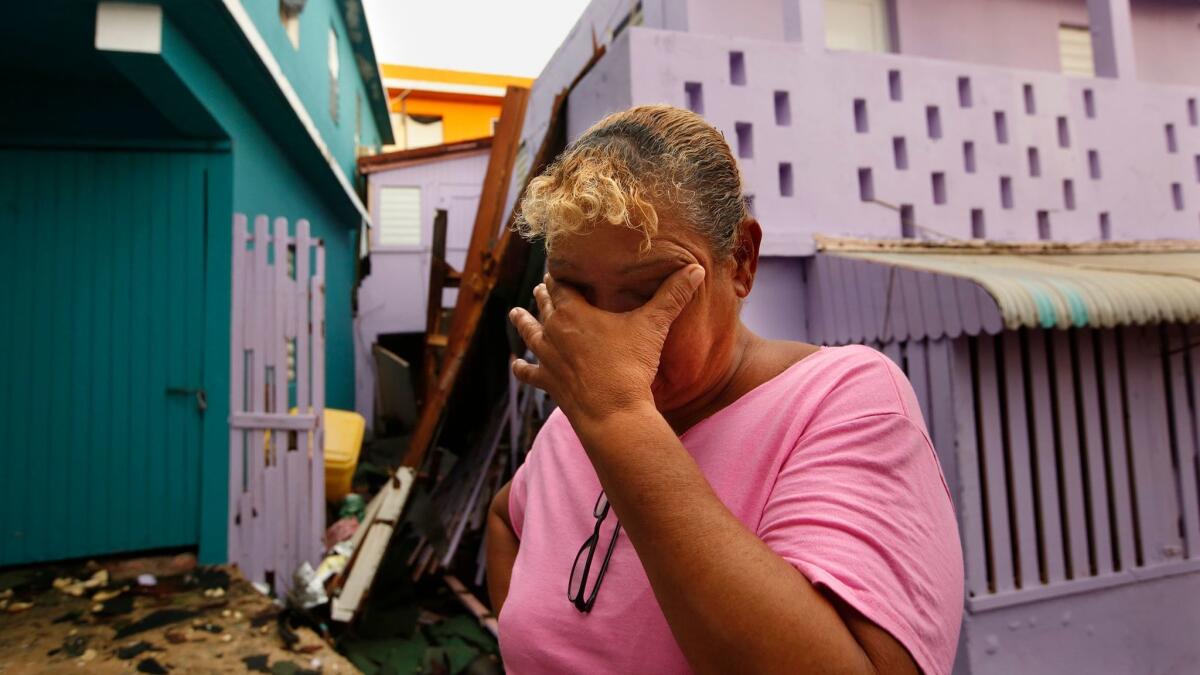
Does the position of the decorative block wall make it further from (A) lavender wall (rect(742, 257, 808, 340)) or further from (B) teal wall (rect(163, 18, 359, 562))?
(B) teal wall (rect(163, 18, 359, 562))

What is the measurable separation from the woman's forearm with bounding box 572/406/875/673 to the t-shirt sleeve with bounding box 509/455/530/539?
70 centimetres

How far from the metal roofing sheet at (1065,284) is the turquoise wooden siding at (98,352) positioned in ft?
16.0

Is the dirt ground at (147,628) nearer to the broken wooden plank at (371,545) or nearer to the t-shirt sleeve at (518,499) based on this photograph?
the broken wooden plank at (371,545)

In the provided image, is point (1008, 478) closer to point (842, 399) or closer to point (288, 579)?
point (842, 399)

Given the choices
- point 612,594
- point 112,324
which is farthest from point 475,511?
point 612,594

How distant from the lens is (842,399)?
90cm

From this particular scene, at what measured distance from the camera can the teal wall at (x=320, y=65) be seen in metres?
6.17

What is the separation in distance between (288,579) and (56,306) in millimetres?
2659

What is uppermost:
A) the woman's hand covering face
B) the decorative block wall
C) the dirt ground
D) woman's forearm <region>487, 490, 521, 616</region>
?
the decorative block wall

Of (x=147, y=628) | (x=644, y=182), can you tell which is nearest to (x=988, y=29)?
(x=644, y=182)

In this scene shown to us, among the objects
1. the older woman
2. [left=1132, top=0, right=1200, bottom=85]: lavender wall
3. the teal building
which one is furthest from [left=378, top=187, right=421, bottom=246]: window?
the older woman

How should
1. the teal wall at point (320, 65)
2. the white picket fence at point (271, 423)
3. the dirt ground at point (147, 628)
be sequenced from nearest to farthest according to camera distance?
1. the dirt ground at point (147, 628)
2. the white picket fence at point (271, 423)
3. the teal wall at point (320, 65)

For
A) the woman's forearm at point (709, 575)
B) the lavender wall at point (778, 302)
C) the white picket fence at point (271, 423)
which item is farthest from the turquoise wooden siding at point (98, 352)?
the woman's forearm at point (709, 575)

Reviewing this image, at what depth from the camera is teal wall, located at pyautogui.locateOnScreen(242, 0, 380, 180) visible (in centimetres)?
617
